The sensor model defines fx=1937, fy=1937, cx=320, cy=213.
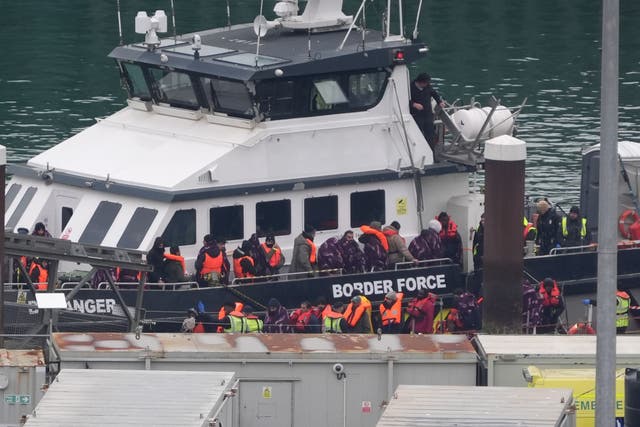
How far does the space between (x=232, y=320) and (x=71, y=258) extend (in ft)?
7.04

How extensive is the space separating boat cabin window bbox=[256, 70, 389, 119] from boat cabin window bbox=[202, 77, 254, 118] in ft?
0.74

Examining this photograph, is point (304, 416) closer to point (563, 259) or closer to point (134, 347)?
point (134, 347)

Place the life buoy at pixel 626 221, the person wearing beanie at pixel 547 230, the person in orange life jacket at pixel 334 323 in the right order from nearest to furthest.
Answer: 1. the person in orange life jacket at pixel 334 323
2. the person wearing beanie at pixel 547 230
3. the life buoy at pixel 626 221

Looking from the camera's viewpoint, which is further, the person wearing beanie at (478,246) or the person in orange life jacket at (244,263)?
the person wearing beanie at (478,246)

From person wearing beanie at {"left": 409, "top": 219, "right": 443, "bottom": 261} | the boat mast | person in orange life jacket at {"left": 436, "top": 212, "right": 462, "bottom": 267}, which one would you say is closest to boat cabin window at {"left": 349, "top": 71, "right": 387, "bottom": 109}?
person in orange life jacket at {"left": 436, "top": 212, "right": 462, "bottom": 267}

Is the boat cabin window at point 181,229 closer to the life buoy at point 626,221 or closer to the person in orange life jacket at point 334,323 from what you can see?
the person in orange life jacket at point 334,323

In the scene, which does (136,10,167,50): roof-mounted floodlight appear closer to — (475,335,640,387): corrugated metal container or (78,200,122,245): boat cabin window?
(78,200,122,245): boat cabin window

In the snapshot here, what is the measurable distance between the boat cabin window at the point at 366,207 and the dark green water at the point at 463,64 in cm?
1335

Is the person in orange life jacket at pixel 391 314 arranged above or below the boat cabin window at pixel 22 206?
below

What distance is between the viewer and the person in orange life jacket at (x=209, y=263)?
2564 cm

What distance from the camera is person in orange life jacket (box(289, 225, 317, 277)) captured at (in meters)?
26.3

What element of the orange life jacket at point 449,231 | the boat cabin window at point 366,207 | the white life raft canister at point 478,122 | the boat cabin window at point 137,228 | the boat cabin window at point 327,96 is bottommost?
the orange life jacket at point 449,231

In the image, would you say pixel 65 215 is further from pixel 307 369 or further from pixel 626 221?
pixel 626 221

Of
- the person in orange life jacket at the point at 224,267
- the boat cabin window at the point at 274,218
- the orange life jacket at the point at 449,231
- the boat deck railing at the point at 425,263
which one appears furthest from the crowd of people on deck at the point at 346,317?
the orange life jacket at the point at 449,231
